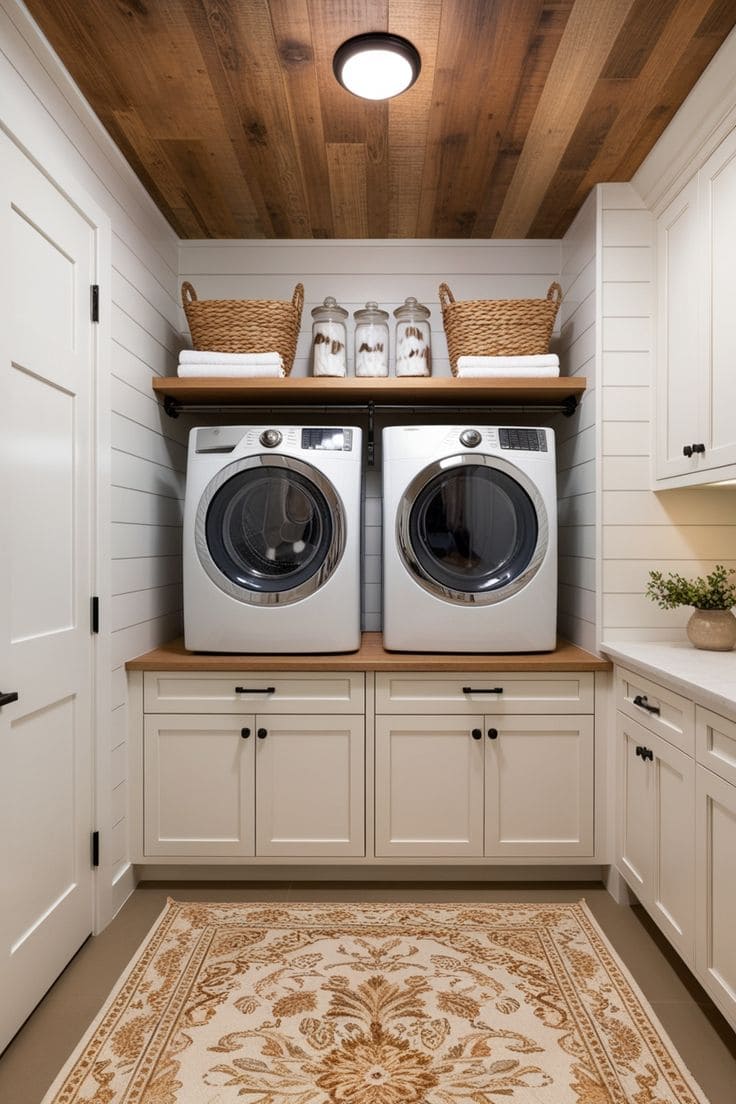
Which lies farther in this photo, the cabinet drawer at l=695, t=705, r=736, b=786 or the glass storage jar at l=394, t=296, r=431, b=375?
the glass storage jar at l=394, t=296, r=431, b=375

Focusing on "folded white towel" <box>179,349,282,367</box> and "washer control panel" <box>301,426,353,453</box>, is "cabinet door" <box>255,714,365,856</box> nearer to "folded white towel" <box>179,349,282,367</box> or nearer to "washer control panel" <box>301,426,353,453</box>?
"washer control panel" <box>301,426,353,453</box>

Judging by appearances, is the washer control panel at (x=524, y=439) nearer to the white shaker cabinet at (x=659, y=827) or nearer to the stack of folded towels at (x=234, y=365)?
the stack of folded towels at (x=234, y=365)

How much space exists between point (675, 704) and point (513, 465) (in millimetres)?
955

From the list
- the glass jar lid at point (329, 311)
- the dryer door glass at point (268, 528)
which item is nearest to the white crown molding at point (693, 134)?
the glass jar lid at point (329, 311)

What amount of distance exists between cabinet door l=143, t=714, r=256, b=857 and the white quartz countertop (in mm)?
1276

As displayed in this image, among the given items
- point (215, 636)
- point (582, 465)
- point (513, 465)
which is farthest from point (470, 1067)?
point (582, 465)

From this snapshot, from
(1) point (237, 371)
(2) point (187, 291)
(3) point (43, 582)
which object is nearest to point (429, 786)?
(3) point (43, 582)

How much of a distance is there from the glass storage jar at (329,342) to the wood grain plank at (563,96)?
77 centimetres

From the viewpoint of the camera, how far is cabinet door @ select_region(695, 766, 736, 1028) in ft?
5.00

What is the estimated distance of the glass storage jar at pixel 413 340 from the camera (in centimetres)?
260

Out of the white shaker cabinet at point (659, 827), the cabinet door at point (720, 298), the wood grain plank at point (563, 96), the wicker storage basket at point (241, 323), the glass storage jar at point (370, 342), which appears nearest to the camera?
the wood grain plank at point (563, 96)

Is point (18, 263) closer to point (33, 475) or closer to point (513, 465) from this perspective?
point (33, 475)

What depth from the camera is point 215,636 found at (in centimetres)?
236

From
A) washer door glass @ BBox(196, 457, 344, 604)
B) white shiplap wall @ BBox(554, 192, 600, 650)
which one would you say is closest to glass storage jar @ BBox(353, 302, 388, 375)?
washer door glass @ BBox(196, 457, 344, 604)
